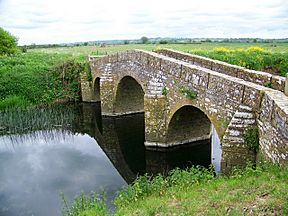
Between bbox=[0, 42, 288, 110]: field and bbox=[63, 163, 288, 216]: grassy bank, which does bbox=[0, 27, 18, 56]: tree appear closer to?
bbox=[0, 42, 288, 110]: field

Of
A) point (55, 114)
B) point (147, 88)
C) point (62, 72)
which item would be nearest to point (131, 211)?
point (147, 88)

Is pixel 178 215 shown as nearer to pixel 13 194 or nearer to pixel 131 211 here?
pixel 131 211

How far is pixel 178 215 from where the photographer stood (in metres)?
4.81

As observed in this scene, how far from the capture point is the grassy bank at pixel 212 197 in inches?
171

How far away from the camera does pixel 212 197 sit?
511 centimetres

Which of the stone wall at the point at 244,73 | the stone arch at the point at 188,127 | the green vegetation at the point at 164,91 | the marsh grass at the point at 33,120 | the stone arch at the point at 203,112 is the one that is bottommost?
the marsh grass at the point at 33,120

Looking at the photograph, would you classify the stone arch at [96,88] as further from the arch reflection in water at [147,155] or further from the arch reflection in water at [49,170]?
the arch reflection in water at [147,155]

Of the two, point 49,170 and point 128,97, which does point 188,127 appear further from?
point 128,97

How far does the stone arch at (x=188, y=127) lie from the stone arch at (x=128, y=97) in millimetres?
5209

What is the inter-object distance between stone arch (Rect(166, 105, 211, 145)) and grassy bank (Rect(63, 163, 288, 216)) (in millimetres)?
4493

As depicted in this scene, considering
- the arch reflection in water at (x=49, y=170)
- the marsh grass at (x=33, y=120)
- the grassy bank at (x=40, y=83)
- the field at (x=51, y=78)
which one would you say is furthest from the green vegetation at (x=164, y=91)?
the grassy bank at (x=40, y=83)

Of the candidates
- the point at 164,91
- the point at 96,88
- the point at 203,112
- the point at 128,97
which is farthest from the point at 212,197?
the point at 96,88

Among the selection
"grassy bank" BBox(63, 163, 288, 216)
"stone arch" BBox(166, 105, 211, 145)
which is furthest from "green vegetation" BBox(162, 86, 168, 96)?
"grassy bank" BBox(63, 163, 288, 216)

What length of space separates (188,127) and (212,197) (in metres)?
7.16
